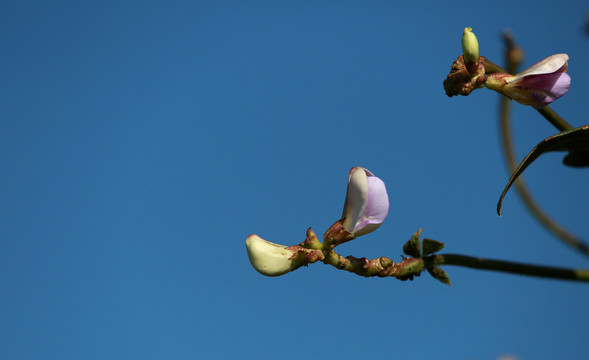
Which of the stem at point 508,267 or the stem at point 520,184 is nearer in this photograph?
the stem at point 508,267

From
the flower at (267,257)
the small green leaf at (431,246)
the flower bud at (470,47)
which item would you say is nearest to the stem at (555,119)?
the flower bud at (470,47)

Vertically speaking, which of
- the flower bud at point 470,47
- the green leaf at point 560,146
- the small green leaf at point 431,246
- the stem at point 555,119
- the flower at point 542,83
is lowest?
the small green leaf at point 431,246

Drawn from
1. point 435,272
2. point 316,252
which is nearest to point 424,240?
point 435,272

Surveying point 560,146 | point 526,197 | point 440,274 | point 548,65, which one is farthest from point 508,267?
point 526,197

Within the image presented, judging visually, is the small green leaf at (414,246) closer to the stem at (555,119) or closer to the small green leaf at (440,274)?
the small green leaf at (440,274)

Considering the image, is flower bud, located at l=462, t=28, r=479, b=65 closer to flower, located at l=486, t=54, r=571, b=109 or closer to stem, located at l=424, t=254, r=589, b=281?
flower, located at l=486, t=54, r=571, b=109

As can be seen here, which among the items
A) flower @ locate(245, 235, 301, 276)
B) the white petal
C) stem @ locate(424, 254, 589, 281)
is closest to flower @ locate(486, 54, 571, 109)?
the white petal
